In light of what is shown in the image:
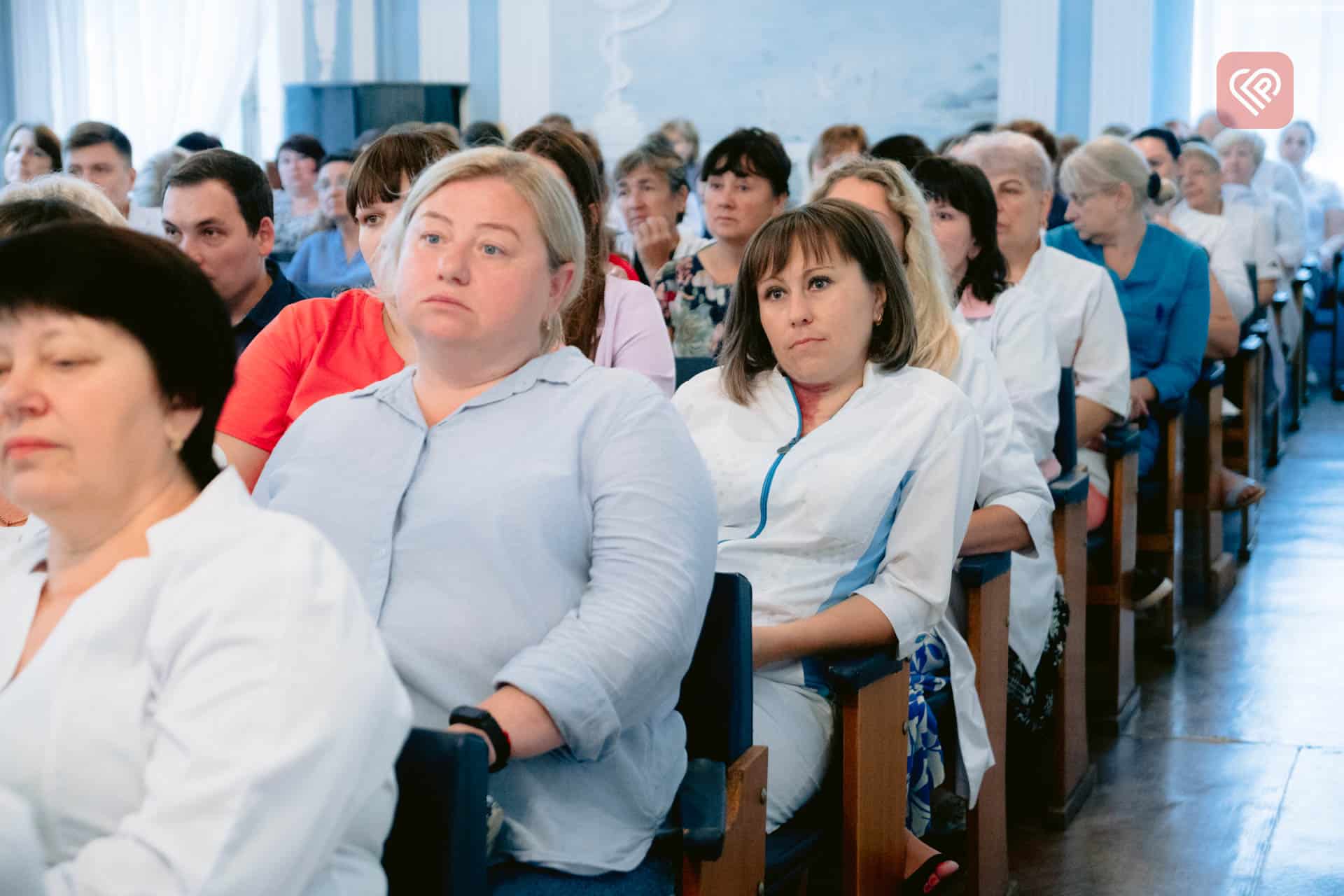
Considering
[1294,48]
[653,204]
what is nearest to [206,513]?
[653,204]

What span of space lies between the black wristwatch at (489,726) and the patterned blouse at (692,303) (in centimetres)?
236

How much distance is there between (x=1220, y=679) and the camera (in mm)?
3629

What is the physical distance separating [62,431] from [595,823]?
0.66 metres

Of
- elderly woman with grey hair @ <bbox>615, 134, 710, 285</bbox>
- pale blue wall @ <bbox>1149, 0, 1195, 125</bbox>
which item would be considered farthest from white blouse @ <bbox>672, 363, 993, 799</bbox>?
pale blue wall @ <bbox>1149, 0, 1195, 125</bbox>

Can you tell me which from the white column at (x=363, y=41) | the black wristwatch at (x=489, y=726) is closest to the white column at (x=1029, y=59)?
the white column at (x=363, y=41)

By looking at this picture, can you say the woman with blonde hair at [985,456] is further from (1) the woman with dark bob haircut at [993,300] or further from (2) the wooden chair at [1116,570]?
(2) the wooden chair at [1116,570]

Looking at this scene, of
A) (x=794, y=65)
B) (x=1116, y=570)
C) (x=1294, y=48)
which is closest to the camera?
(x=1116, y=570)

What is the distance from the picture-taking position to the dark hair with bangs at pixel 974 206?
2988 mm

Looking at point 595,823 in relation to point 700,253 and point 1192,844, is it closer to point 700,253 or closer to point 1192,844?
point 1192,844

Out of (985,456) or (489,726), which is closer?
(489,726)

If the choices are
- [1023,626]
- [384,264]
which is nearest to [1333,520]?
[1023,626]

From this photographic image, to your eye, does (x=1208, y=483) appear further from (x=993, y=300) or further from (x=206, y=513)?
(x=206, y=513)

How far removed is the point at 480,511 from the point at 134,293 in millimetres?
492

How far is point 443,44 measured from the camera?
981 centimetres
